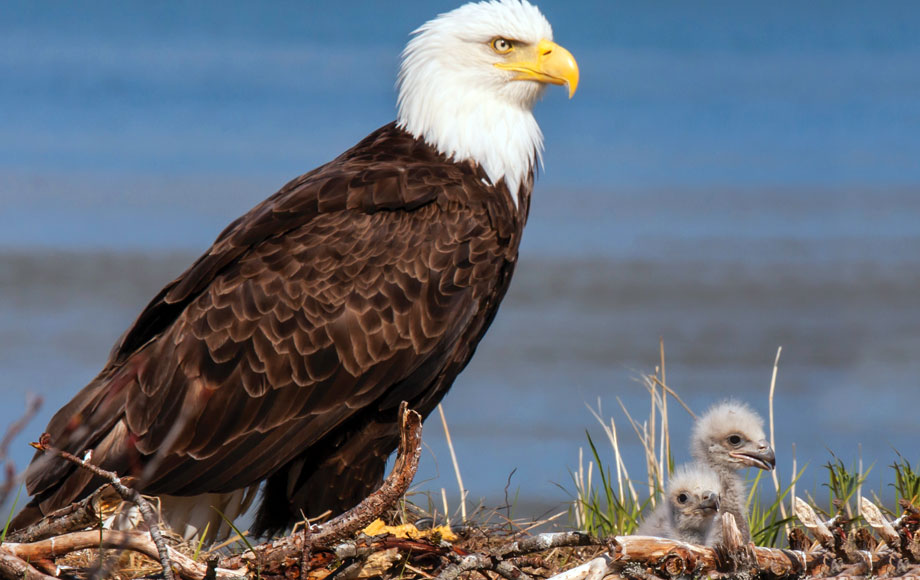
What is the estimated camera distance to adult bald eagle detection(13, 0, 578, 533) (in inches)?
190

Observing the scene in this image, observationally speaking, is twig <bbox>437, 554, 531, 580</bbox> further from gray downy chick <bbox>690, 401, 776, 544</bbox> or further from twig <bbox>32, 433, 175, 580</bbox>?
gray downy chick <bbox>690, 401, 776, 544</bbox>

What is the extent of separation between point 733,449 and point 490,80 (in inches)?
87.8

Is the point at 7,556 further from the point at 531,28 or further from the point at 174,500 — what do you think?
the point at 531,28

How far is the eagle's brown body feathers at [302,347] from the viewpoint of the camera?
15.8 ft

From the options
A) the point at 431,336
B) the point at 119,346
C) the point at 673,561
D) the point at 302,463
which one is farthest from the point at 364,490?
the point at 673,561

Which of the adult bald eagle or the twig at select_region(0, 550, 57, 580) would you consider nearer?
the twig at select_region(0, 550, 57, 580)

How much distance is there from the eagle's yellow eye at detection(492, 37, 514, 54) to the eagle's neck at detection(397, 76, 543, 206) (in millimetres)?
209

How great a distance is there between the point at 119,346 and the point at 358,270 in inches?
48.0

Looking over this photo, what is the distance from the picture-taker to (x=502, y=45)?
222 inches

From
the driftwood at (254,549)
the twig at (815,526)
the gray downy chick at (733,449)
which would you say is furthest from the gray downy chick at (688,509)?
the driftwood at (254,549)

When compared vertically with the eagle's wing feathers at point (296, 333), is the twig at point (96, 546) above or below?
below

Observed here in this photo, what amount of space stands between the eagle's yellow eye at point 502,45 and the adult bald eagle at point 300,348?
755 mm

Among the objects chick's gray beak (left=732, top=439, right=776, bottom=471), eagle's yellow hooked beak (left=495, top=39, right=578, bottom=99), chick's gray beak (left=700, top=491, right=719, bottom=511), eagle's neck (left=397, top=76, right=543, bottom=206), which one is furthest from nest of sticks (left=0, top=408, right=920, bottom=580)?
eagle's yellow hooked beak (left=495, top=39, right=578, bottom=99)

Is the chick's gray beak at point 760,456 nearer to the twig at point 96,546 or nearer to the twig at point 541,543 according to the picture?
the twig at point 541,543
